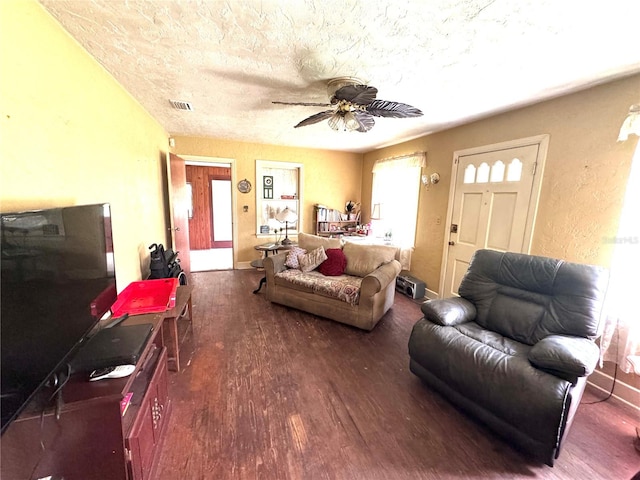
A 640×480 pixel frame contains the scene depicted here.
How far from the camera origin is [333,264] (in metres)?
3.33

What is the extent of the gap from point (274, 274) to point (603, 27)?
3231 mm

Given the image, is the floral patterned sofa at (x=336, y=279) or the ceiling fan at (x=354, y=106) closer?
the ceiling fan at (x=354, y=106)

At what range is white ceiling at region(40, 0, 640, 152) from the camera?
4.32 feet

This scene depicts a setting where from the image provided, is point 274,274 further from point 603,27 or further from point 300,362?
point 603,27

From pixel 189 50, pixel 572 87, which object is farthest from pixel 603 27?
pixel 189 50

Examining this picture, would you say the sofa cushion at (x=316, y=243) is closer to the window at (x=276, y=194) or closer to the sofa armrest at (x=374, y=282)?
the sofa armrest at (x=374, y=282)

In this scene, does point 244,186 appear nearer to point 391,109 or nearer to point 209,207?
point 209,207

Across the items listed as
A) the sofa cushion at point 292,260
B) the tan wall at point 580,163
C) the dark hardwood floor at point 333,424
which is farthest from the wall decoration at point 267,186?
the tan wall at point 580,163

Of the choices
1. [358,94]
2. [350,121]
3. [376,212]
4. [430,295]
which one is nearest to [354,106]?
[350,121]

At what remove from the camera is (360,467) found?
1.38 meters

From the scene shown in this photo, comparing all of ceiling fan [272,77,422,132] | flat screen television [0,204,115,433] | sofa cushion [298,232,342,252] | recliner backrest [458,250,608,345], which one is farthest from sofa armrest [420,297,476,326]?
flat screen television [0,204,115,433]

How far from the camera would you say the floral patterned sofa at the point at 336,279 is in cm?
276

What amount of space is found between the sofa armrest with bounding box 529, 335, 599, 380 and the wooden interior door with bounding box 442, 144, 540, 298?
Answer: 1327 mm

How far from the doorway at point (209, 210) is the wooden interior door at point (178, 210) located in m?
2.22
